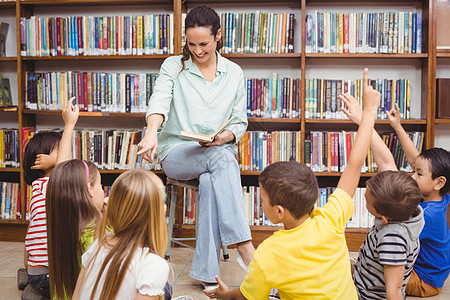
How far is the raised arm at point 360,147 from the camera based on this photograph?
1.58 metres

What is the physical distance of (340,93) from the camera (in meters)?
3.18

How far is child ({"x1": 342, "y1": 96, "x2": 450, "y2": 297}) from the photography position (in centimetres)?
216

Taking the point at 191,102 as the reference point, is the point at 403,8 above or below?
above

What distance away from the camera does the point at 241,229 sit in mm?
2301

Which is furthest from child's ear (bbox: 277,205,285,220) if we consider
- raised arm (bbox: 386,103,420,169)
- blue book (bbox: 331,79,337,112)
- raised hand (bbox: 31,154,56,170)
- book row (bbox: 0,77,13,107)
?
book row (bbox: 0,77,13,107)

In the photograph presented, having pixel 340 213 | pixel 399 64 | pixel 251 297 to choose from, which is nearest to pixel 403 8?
pixel 399 64

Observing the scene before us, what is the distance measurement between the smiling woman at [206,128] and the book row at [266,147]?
48 centimetres

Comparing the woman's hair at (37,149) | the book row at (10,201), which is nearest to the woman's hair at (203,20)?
the woman's hair at (37,149)

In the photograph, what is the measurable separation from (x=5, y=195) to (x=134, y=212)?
2.36 m

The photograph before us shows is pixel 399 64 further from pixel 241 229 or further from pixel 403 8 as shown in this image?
pixel 241 229

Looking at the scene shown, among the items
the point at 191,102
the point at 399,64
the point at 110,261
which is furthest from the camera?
the point at 399,64

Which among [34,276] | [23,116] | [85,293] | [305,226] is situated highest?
[23,116]

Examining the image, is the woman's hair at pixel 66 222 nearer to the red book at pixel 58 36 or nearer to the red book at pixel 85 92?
the red book at pixel 85 92

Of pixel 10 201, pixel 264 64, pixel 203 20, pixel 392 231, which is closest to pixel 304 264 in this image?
pixel 392 231
